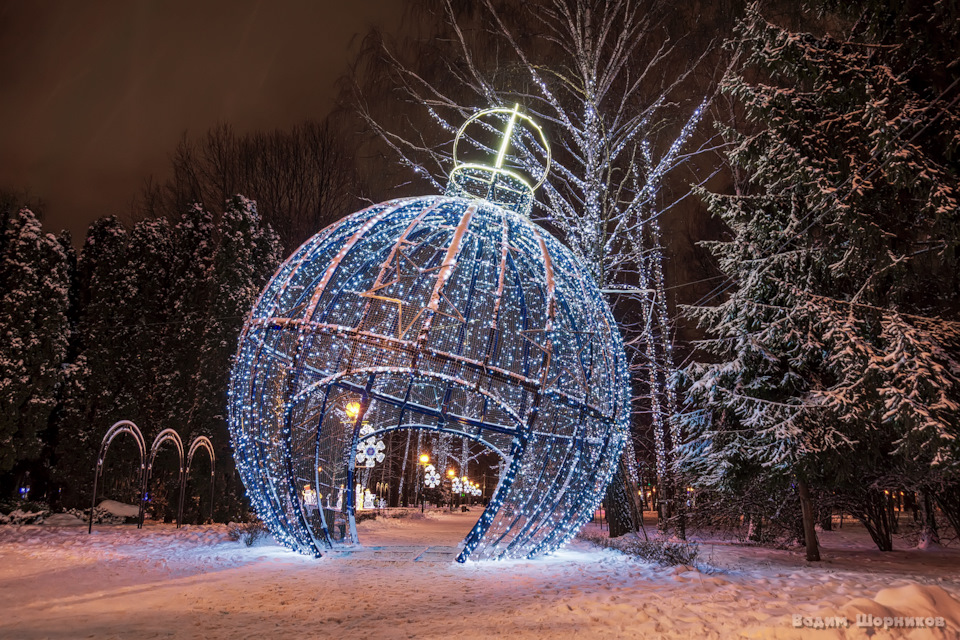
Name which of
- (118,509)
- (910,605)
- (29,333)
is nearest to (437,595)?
(910,605)

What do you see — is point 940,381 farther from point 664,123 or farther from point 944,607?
point 664,123

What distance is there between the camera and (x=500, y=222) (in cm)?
734

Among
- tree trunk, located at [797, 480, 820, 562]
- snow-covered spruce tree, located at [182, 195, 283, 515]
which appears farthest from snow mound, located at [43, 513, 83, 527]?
tree trunk, located at [797, 480, 820, 562]

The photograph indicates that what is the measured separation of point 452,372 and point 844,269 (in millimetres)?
4978

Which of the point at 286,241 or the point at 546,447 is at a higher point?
the point at 286,241

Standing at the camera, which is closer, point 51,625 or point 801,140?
point 51,625

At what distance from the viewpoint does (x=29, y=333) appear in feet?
50.8

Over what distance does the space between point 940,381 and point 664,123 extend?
7.19 m

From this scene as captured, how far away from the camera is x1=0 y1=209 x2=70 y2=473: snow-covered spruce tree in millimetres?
14906

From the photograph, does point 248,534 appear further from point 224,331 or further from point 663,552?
point 224,331

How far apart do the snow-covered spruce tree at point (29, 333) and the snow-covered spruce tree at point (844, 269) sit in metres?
16.6

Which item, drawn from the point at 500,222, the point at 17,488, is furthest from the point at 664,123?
the point at 17,488

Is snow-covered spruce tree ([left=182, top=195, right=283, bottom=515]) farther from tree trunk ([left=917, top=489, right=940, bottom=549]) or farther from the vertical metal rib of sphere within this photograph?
tree trunk ([left=917, top=489, right=940, bottom=549])

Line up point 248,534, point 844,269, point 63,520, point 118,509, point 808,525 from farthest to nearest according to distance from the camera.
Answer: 1. point 118,509
2. point 63,520
3. point 248,534
4. point 808,525
5. point 844,269
